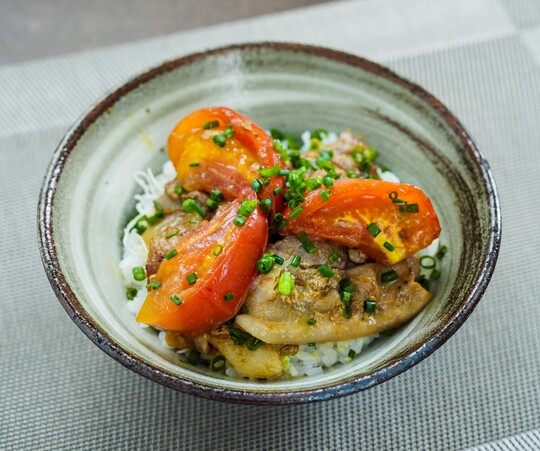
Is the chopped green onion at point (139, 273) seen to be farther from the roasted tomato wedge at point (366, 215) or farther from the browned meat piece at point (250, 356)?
the roasted tomato wedge at point (366, 215)

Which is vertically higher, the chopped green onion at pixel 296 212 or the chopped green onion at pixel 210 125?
the chopped green onion at pixel 210 125

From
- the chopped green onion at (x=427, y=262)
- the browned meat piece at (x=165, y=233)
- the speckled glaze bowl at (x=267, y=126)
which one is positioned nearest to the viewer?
the speckled glaze bowl at (x=267, y=126)

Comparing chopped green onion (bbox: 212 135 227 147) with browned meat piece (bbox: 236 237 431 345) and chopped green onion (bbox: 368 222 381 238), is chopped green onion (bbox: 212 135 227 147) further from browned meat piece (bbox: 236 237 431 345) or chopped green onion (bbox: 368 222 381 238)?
chopped green onion (bbox: 368 222 381 238)

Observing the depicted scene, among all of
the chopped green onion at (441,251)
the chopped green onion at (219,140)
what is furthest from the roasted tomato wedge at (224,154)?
the chopped green onion at (441,251)

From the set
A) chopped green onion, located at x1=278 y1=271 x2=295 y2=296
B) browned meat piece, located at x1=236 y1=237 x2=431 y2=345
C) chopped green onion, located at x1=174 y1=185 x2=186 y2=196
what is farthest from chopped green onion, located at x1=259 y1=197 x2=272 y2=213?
chopped green onion, located at x1=174 y1=185 x2=186 y2=196

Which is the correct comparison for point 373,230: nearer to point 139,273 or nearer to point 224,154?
point 224,154

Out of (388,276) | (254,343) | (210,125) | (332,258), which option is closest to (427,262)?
(388,276)
